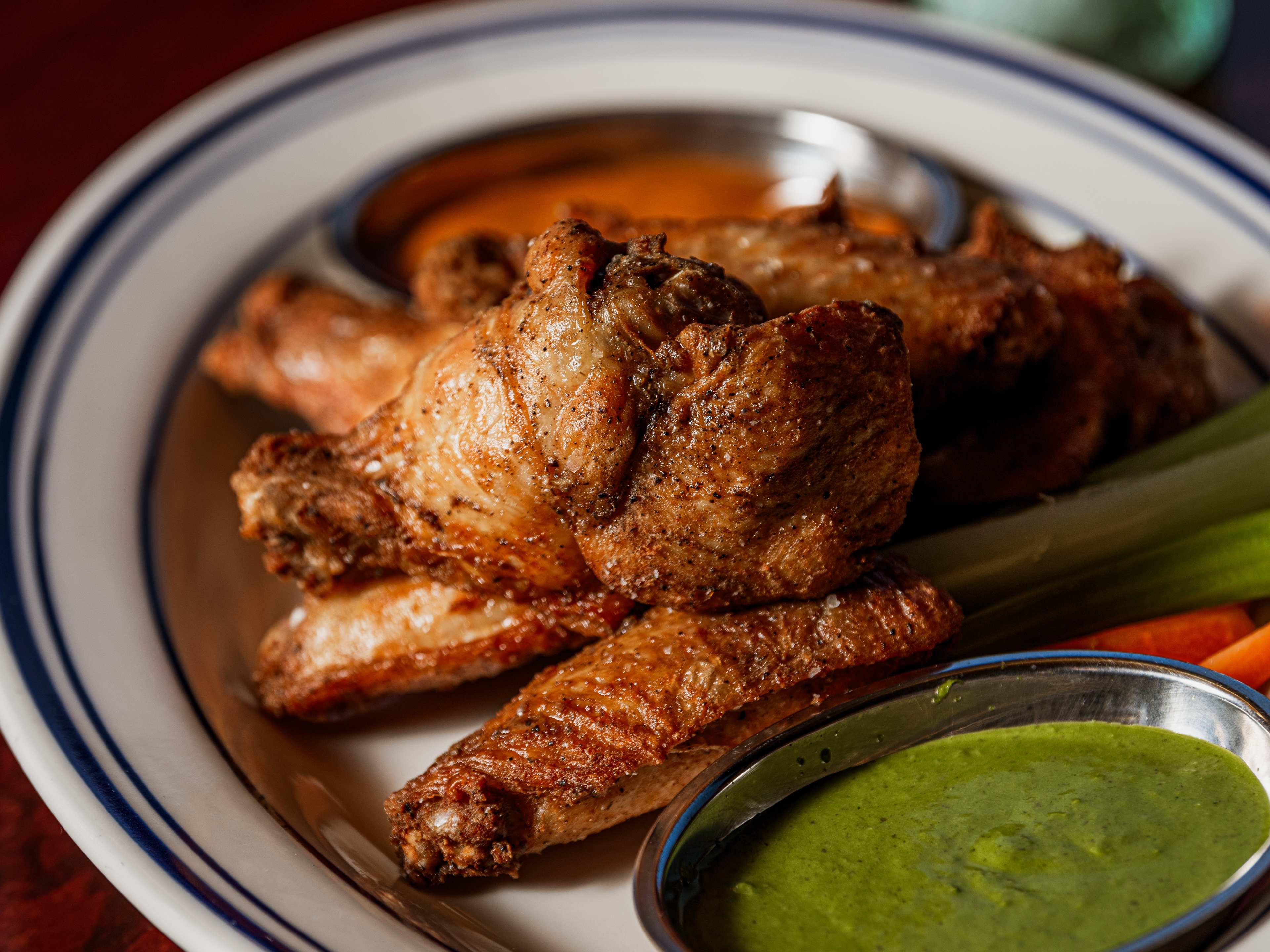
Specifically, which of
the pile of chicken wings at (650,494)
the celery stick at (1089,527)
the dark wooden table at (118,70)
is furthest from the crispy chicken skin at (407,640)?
the dark wooden table at (118,70)

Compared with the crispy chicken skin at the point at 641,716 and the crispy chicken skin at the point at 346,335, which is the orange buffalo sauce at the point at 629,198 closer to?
the crispy chicken skin at the point at 346,335

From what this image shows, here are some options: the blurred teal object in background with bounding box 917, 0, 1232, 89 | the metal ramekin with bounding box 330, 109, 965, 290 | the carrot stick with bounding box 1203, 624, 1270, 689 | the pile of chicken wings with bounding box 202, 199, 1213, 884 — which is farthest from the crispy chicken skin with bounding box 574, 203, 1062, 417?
the blurred teal object in background with bounding box 917, 0, 1232, 89

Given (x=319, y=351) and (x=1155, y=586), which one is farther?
(x=319, y=351)

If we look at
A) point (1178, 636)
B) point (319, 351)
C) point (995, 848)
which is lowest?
point (995, 848)

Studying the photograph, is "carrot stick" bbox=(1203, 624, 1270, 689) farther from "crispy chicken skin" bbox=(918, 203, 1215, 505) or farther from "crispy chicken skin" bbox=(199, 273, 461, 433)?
"crispy chicken skin" bbox=(199, 273, 461, 433)

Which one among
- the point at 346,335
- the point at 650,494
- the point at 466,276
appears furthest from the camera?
the point at 346,335

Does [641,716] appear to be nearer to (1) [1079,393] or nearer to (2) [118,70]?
(1) [1079,393]

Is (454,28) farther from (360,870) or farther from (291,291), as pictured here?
(360,870)

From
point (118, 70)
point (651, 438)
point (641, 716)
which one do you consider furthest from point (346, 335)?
point (118, 70)
